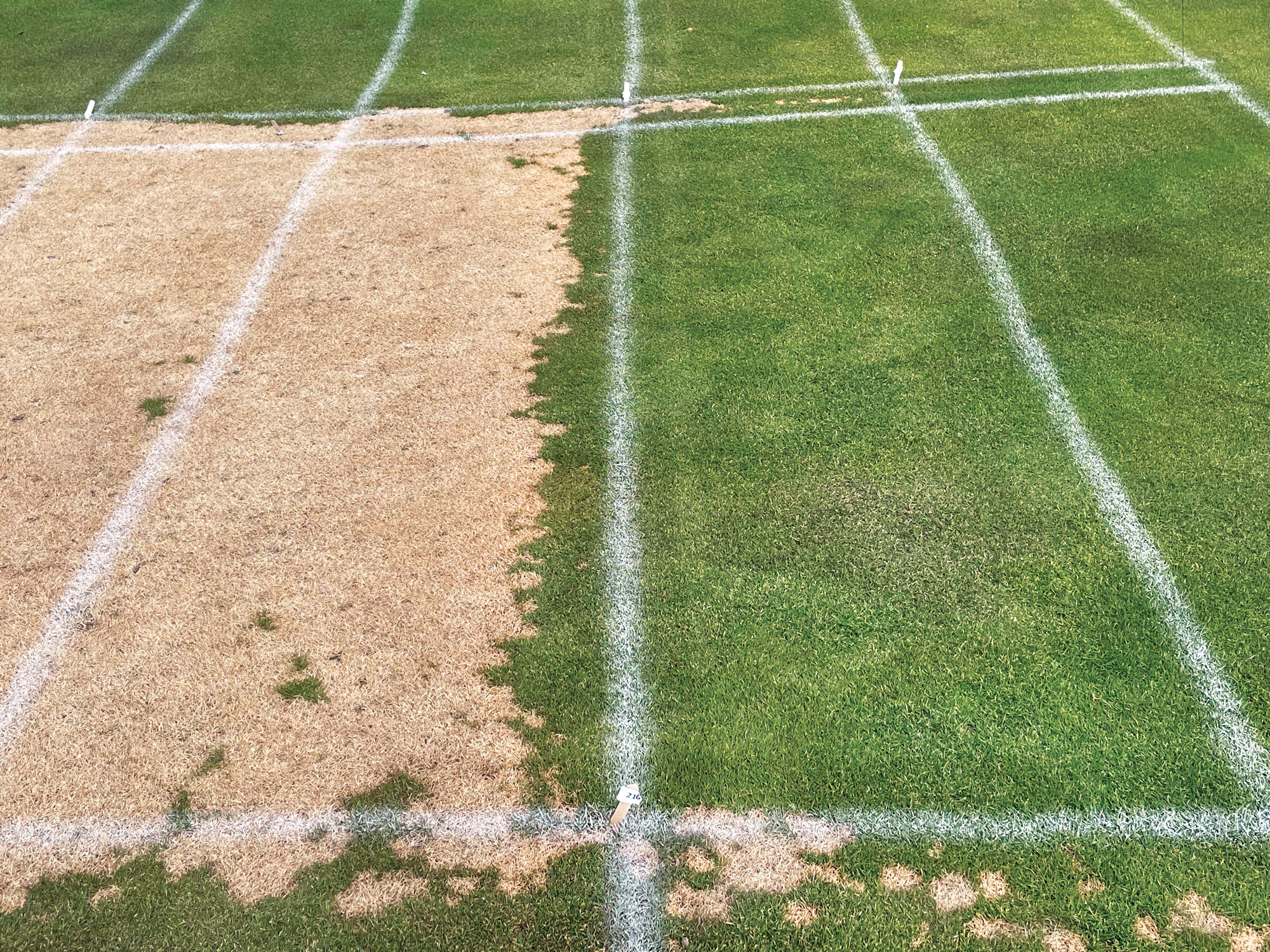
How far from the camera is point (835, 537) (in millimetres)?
5160

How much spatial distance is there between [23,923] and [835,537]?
3923 millimetres

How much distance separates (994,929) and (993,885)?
6.8 inches

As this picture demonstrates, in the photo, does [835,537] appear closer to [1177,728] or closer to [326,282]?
[1177,728]

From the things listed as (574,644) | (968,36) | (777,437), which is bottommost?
(574,644)

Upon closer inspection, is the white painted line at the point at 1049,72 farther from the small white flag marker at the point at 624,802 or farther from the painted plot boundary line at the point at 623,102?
the small white flag marker at the point at 624,802

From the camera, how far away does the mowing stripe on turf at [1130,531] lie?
420 cm

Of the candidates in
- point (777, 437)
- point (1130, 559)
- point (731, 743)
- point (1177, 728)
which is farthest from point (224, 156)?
point (1177, 728)

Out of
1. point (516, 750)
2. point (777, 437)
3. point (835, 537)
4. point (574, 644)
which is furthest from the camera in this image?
point (777, 437)

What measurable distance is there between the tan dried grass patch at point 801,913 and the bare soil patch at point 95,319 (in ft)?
12.4

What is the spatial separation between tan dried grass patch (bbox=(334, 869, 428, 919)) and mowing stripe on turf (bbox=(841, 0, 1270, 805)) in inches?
134

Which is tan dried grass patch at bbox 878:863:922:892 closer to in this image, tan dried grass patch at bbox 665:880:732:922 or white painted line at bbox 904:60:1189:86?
tan dried grass patch at bbox 665:880:732:922

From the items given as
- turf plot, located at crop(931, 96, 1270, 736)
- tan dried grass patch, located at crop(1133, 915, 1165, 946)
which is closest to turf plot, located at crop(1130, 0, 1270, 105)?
turf plot, located at crop(931, 96, 1270, 736)

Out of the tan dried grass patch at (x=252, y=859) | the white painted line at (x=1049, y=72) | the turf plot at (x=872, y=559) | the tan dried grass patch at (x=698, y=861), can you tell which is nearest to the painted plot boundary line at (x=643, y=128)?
the white painted line at (x=1049, y=72)

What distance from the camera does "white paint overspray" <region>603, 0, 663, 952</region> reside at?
3729 mm
